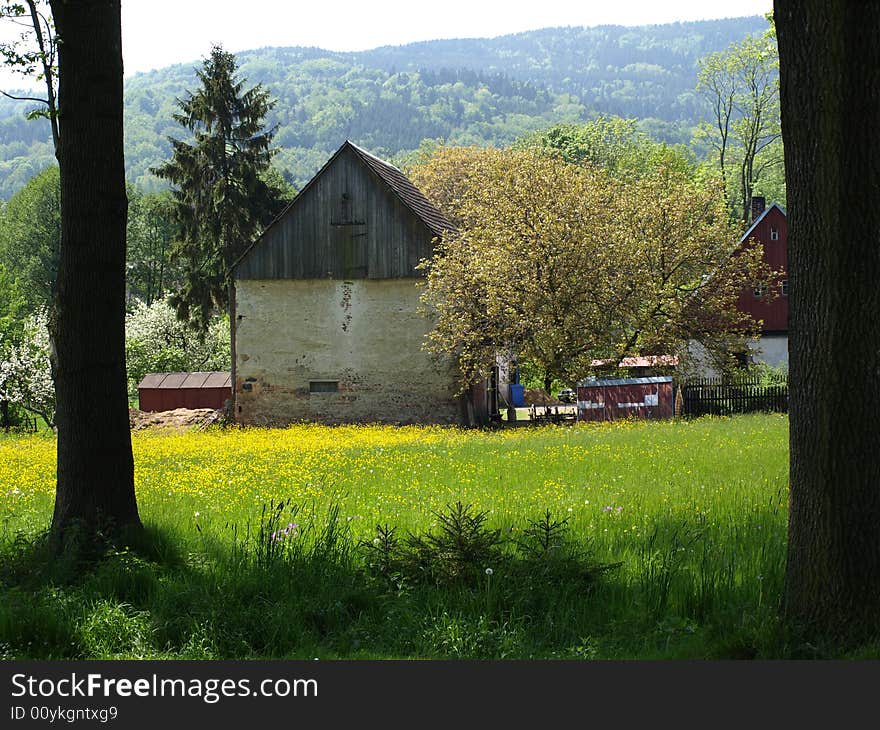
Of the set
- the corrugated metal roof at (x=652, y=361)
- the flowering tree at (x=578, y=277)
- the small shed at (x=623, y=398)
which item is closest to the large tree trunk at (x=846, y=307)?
the flowering tree at (x=578, y=277)

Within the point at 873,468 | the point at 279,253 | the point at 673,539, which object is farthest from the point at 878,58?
the point at 279,253

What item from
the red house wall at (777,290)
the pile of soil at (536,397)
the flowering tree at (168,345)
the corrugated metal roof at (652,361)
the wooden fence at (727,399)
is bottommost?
the pile of soil at (536,397)

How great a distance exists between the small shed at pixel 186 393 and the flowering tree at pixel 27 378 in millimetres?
4078

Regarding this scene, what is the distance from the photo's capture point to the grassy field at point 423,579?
592cm

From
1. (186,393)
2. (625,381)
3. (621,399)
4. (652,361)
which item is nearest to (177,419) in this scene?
(186,393)

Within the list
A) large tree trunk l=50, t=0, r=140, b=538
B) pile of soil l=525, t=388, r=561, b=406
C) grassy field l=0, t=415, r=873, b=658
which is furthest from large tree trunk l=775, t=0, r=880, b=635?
pile of soil l=525, t=388, r=561, b=406

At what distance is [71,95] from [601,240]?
77.1ft

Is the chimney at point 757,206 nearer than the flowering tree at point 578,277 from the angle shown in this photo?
No

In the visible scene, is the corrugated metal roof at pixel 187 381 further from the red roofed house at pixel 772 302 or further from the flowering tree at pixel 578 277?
the red roofed house at pixel 772 302

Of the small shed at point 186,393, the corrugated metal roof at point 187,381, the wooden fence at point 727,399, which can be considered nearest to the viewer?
the wooden fence at point 727,399

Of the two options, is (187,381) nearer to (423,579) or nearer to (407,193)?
(407,193)

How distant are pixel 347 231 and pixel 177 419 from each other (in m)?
9.41

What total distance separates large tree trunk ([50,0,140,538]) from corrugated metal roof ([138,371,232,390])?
32242mm

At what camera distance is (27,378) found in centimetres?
4084
